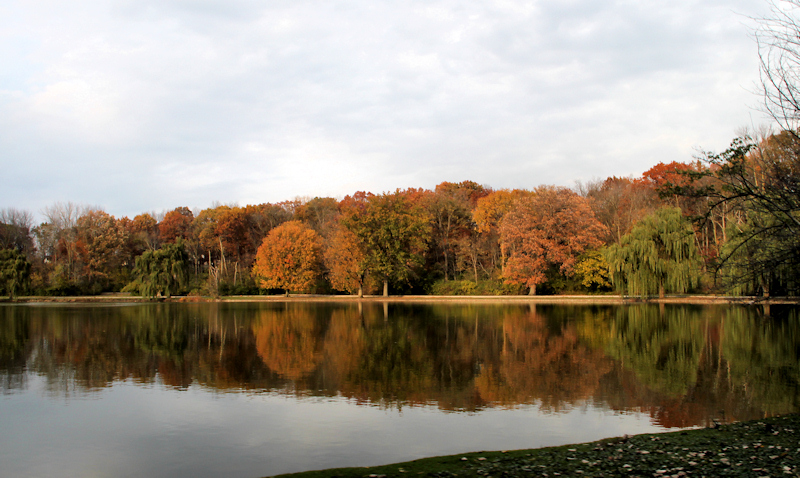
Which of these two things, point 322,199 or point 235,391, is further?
point 322,199

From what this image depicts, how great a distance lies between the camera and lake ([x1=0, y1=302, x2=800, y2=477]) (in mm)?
8359

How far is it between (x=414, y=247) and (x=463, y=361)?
40088mm

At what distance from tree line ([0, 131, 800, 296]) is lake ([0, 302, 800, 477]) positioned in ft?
47.2

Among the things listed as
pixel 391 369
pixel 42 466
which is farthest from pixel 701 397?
pixel 42 466

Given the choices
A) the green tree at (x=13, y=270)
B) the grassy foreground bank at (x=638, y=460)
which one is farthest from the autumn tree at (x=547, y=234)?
the green tree at (x=13, y=270)

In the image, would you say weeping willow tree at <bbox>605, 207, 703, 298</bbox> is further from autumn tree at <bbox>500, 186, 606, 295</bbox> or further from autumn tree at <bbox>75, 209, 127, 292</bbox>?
autumn tree at <bbox>75, 209, 127, 292</bbox>

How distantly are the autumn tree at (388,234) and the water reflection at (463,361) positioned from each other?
23540 millimetres

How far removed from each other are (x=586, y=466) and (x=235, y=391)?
8767 millimetres

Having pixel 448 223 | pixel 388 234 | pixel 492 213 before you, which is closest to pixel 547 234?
pixel 492 213

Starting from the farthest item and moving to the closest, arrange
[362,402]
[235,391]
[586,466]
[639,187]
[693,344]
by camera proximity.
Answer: [639,187]
[693,344]
[235,391]
[362,402]
[586,466]

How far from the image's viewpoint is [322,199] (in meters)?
82.6

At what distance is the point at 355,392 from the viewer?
40.4 feet

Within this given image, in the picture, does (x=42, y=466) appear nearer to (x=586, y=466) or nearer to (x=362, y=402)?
(x=362, y=402)

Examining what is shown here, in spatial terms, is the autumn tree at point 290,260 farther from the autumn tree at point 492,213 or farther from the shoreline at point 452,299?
the autumn tree at point 492,213
